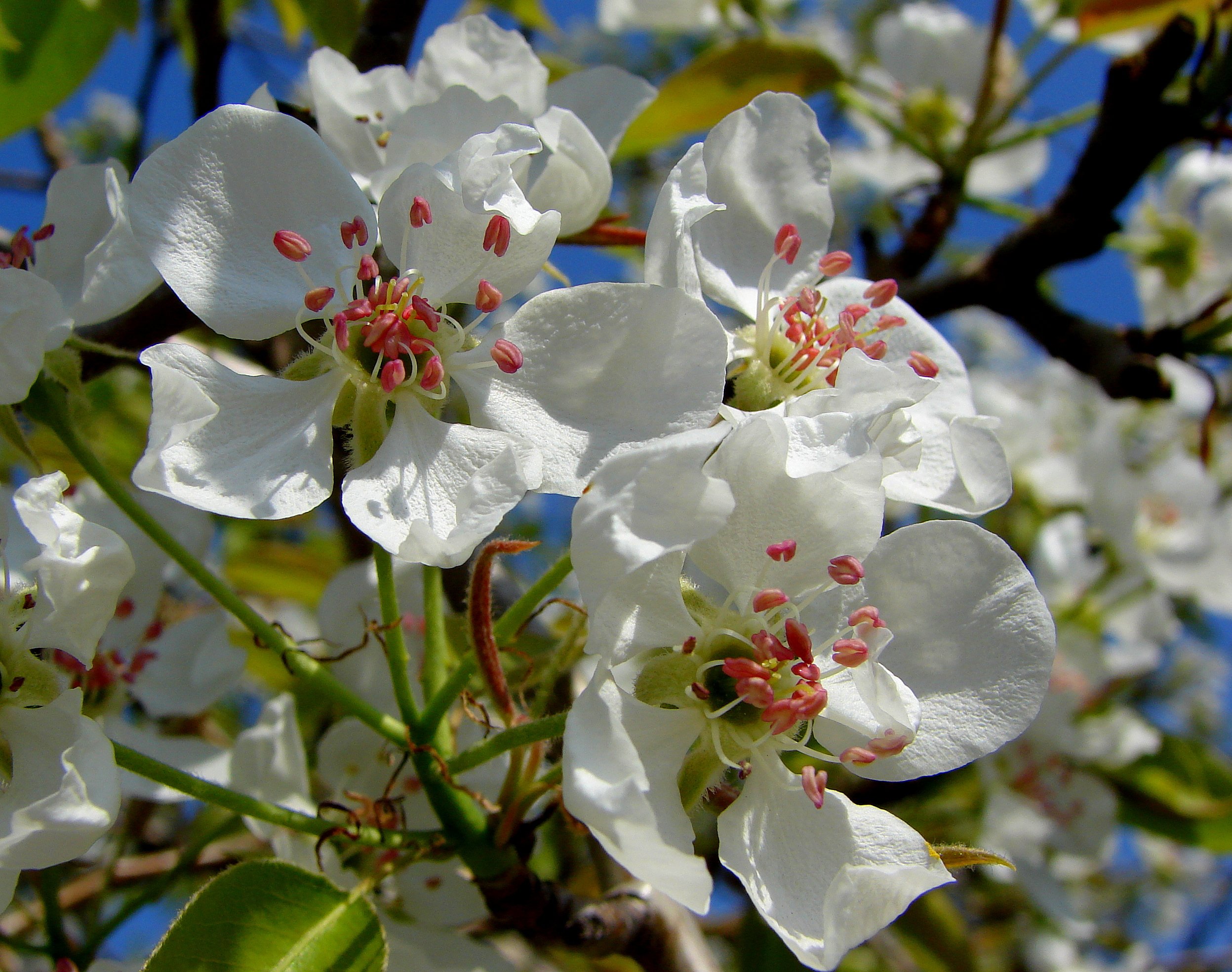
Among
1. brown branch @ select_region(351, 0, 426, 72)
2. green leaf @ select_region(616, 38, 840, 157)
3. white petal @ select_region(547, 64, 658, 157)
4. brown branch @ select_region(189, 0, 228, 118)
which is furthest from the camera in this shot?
green leaf @ select_region(616, 38, 840, 157)

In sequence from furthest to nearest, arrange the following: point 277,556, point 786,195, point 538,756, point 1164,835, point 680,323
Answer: point 1164,835, point 277,556, point 786,195, point 538,756, point 680,323

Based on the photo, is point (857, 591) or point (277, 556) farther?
point (277, 556)

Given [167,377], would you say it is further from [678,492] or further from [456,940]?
[456,940]

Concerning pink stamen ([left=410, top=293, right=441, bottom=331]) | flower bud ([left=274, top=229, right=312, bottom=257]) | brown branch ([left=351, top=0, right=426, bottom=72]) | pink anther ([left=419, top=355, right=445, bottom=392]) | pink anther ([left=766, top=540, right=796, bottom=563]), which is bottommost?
pink anther ([left=766, top=540, right=796, bottom=563])

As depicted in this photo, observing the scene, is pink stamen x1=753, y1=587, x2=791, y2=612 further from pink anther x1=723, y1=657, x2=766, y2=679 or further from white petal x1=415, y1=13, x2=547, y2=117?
white petal x1=415, y1=13, x2=547, y2=117

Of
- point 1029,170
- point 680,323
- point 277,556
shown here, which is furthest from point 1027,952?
point 680,323

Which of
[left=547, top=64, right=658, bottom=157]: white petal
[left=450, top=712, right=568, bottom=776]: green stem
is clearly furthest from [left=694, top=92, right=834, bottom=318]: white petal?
[left=450, top=712, right=568, bottom=776]: green stem
